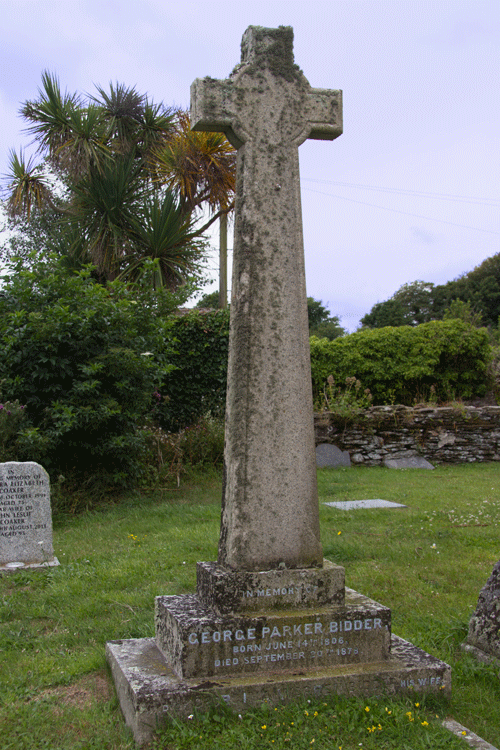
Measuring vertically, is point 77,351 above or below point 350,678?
above

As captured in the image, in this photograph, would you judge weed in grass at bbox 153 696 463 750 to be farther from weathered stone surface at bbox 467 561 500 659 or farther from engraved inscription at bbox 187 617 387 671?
weathered stone surface at bbox 467 561 500 659

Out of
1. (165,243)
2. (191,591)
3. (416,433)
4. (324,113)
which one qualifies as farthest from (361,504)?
(165,243)

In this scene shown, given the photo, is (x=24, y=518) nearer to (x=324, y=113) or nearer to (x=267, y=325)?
(x=267, y=325)

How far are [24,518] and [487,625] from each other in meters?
4.03

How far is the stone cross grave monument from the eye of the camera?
262 centimetres

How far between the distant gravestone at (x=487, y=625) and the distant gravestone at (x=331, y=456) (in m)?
7.91

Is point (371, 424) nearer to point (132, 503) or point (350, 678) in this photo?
point (132, 503)

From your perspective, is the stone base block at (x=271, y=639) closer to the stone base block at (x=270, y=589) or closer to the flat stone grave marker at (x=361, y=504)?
the stone base block at (x=270, y=589)

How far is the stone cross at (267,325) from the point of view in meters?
2.79

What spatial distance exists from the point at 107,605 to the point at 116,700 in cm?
129

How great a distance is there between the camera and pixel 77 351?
7.83 m

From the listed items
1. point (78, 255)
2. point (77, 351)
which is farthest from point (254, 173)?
point (78, 255)

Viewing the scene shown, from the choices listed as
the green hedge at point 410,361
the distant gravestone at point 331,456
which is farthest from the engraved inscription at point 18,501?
the green hedge at point 410,361

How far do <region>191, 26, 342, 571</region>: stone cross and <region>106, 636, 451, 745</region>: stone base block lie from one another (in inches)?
18.7
